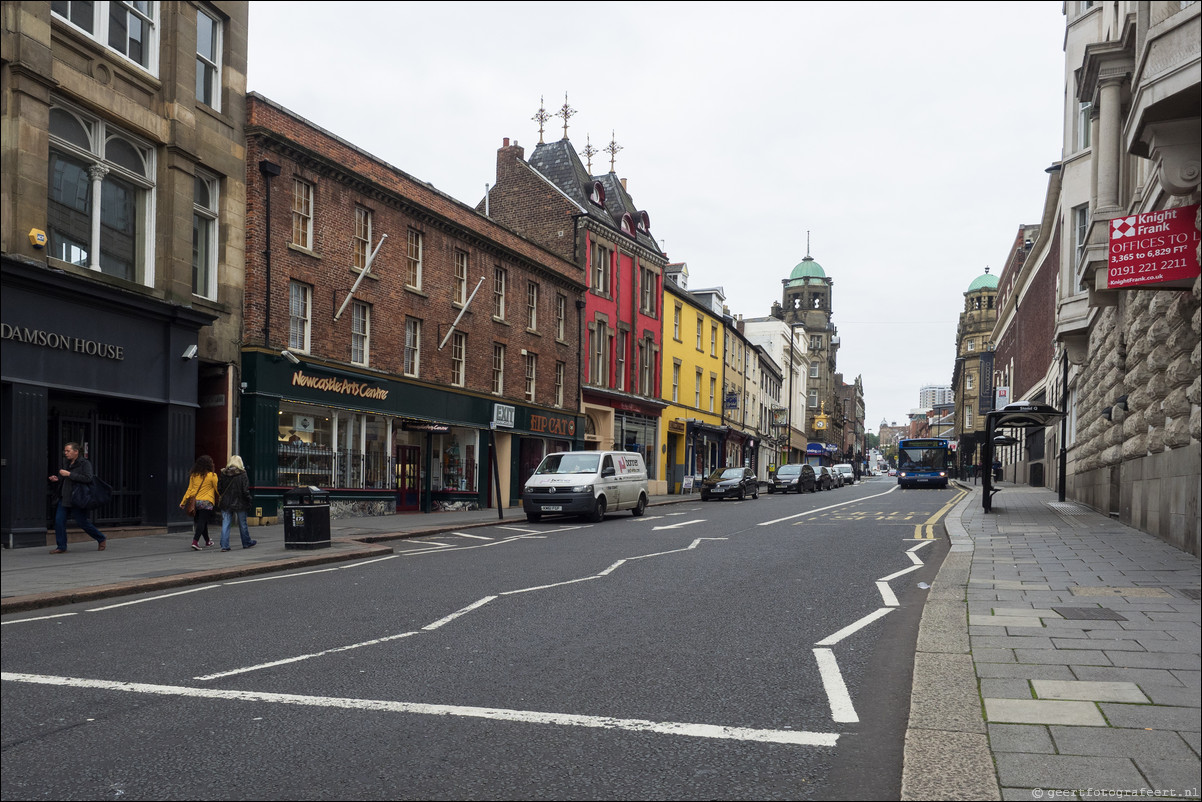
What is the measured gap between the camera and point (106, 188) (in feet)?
51.6

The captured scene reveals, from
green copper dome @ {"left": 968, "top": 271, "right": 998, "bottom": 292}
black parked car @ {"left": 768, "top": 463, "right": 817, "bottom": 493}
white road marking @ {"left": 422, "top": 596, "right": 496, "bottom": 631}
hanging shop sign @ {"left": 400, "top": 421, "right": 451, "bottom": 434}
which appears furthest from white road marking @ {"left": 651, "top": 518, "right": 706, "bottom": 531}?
green copper dome @ {"left": 968, "top": 271, "right": 998, "bottom": 292}

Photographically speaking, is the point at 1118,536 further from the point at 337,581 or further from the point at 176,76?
the point at 176,76

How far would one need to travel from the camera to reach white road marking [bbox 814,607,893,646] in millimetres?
7074

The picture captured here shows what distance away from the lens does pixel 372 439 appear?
23.4m

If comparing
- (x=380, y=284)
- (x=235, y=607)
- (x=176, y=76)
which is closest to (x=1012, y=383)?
(x=380, y=284)

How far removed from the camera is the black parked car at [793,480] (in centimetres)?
4359

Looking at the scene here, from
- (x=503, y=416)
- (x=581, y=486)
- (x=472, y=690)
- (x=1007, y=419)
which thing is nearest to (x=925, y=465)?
(x=1007, y=419)

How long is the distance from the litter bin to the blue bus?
39456mm

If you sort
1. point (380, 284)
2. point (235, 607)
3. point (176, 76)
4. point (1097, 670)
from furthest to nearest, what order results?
point (380, 284) → point (176, 76) → point (235, 607) → point (1097, 670)

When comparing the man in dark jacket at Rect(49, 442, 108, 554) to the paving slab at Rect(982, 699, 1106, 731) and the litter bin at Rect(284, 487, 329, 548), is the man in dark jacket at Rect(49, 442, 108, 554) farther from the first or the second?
the paving slab at Rect(982, 699, 1106, 731)

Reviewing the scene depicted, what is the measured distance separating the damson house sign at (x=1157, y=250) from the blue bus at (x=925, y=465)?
128ft

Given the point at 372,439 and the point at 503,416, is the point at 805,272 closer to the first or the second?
the point at 503,416

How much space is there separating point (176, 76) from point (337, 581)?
11.8m

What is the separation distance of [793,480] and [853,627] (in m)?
36.7
